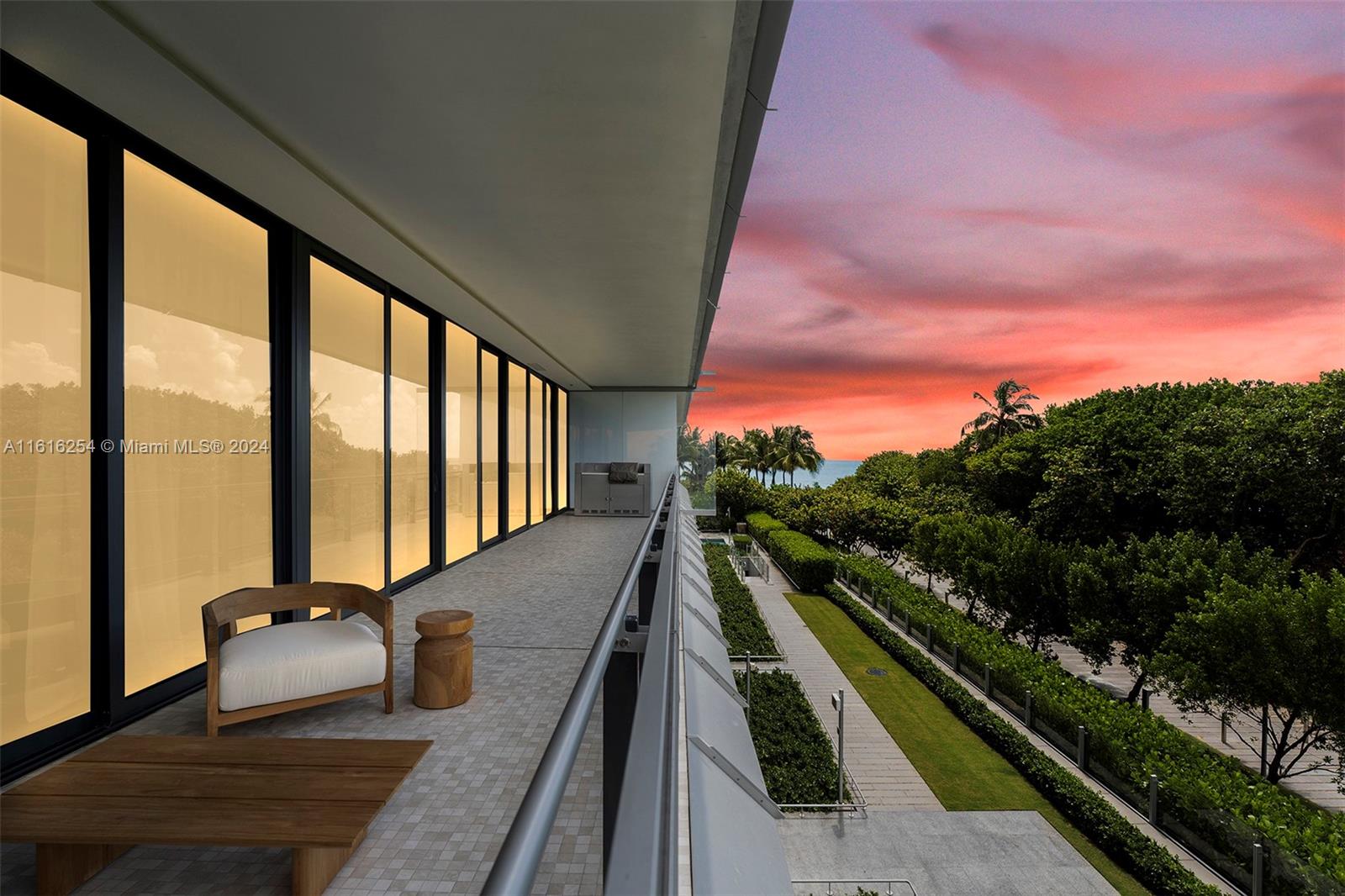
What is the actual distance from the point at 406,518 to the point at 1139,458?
82.0 feet

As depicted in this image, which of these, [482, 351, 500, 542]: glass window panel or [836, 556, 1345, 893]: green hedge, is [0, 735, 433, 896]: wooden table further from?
[836, 556, 1345, 893]: green hedge

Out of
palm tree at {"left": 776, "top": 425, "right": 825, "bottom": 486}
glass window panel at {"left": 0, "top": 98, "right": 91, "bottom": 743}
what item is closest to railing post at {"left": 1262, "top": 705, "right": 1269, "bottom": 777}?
glass window panel at {"left": 0, "top": 98, "right": 91, "bottom": 743}

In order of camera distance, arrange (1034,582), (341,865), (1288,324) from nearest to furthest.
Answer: (341,865) → (1034,582) → (1288,324)

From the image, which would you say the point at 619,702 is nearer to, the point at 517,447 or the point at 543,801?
the point at 543,801

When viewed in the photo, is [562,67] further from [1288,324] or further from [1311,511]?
[1288,324]

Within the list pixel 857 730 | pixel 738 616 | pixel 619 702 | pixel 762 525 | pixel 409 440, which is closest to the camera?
pixel 619 702

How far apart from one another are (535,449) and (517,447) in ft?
3.72

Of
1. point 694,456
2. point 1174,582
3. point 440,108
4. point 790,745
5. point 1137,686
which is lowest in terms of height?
point 1137,686

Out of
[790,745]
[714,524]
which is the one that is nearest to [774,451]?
[714,524]

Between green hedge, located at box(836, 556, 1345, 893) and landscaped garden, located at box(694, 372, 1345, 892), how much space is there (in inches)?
1.5

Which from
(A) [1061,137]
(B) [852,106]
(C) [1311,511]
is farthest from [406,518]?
(A) [1061,137]

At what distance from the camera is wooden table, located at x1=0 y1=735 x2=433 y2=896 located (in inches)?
69.1

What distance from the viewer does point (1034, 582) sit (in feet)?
64.8

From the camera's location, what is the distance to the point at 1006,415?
171 ft
